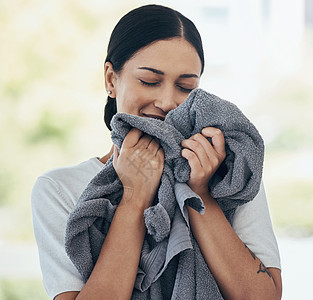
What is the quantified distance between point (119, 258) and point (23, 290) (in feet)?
8.52

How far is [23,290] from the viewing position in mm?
3221

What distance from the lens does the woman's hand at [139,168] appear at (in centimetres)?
96

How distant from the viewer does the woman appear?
907 millimetres

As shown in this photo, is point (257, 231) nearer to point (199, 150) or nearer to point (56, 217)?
point (199, 150)

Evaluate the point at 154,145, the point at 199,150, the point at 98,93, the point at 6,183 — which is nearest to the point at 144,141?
the point at 154,145

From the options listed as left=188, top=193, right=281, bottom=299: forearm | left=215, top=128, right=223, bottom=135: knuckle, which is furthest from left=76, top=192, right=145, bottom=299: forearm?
left=215, top=128, right=223, bottom=135: knuckle

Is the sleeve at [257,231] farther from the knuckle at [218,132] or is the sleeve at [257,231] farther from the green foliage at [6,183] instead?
the green foliage at [6,183]

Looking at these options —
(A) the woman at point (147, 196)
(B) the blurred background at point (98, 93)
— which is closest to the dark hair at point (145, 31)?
(A) the woman at point (147, 196)

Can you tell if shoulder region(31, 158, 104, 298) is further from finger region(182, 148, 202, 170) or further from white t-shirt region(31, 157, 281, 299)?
finger region(182, 148, 202, 170)

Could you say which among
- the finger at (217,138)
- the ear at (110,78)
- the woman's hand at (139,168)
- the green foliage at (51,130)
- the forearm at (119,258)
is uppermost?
the green foliage at (51,130)

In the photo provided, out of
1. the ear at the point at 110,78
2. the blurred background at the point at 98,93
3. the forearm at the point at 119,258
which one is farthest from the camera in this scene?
the blurred background at the point at 98,93

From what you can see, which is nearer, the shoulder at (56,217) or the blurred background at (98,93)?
the shoulder at (56,217)

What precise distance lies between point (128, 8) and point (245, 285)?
284 cm

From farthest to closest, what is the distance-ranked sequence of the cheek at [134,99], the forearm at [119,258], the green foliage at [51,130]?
the green foliage at [51,130]
the cheek at [134,99]
the forearm at [119,258]
